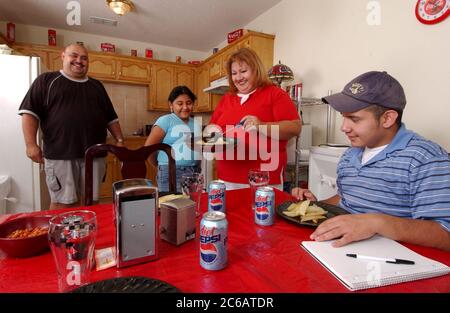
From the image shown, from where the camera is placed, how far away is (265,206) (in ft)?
2.79

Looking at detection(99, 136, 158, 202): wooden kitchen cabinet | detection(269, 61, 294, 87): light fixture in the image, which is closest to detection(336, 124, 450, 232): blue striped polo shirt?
detection(269, 61, 294, 87): light fixture

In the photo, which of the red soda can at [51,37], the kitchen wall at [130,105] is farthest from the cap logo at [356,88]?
the red soda can at [51,37]

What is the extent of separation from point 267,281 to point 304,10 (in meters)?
2.82

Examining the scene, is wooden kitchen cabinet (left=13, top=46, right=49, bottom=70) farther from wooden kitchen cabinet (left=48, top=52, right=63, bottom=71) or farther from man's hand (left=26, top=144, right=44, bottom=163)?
man's hand (left=26, top=144, right=44, bottom=163)

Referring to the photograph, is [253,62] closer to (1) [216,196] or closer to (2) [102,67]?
(1) [216,196]

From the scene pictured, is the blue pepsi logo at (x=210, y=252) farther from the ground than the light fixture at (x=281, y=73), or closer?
closer

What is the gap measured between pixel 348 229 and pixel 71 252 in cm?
66

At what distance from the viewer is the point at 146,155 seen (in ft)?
4.51

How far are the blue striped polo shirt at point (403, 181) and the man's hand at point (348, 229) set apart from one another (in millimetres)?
183

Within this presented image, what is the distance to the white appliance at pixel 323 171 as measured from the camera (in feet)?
6.48

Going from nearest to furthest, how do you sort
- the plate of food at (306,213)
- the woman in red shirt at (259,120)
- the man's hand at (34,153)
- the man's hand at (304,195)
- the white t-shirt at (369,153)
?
the plate of food at (306,213)
the white t-shirt at (369,153)
the man's hand at (304,195)
the woman in red shirt at (259,120)
the man's hand at (34,153)

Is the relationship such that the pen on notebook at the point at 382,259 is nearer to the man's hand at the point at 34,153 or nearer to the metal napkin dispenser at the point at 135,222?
the metal napkin dispenser at the point at 135,222

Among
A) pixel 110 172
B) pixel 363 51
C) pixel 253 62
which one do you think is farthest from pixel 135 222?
pixel 110 172

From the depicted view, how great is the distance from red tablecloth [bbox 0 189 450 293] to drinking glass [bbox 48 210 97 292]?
0.08 ft
